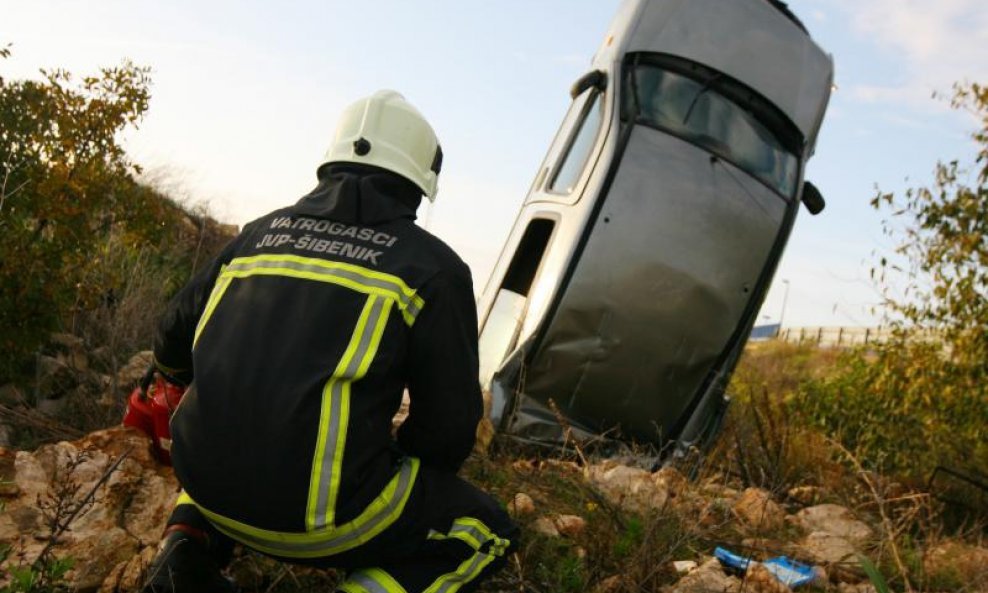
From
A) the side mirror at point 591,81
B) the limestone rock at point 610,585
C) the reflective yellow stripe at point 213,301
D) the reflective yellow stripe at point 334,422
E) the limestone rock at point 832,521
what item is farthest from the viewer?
the side mirror at point 591,81

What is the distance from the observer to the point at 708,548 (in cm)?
401

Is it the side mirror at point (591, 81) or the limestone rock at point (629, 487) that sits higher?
A: the side mirror at point (591, 81)

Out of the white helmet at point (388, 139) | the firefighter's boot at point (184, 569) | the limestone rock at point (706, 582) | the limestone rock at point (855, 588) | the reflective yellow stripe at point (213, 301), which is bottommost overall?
the firefighter's boot at point (184, 569)

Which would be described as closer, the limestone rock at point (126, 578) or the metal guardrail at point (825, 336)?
the limestone rock at point (126, 578)

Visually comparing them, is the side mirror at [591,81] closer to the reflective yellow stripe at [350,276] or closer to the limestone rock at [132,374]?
the limestone rock at [132,374]

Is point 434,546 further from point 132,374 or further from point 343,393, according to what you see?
point 132,374

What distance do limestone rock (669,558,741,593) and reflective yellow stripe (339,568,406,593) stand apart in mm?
1274


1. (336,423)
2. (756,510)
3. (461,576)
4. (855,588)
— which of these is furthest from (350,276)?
(756,510)

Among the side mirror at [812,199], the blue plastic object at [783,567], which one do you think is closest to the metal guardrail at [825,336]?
the side mirror at [812,199]

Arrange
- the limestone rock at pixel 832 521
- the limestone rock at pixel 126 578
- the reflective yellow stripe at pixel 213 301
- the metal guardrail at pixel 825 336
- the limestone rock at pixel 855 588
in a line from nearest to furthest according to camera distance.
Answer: the reflective yellow stripe at pixel 213 301, the limestone rock at pixel 126 578, the limestone rock at pixel 855 588, the limestone rock at pixel 832 521, the metal guardrail at pixel 825 336

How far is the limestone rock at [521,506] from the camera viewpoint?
375cm

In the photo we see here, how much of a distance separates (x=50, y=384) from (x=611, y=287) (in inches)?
132

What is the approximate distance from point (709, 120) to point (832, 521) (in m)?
2.69

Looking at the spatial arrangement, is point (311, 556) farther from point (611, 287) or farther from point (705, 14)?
point (705, 14)
